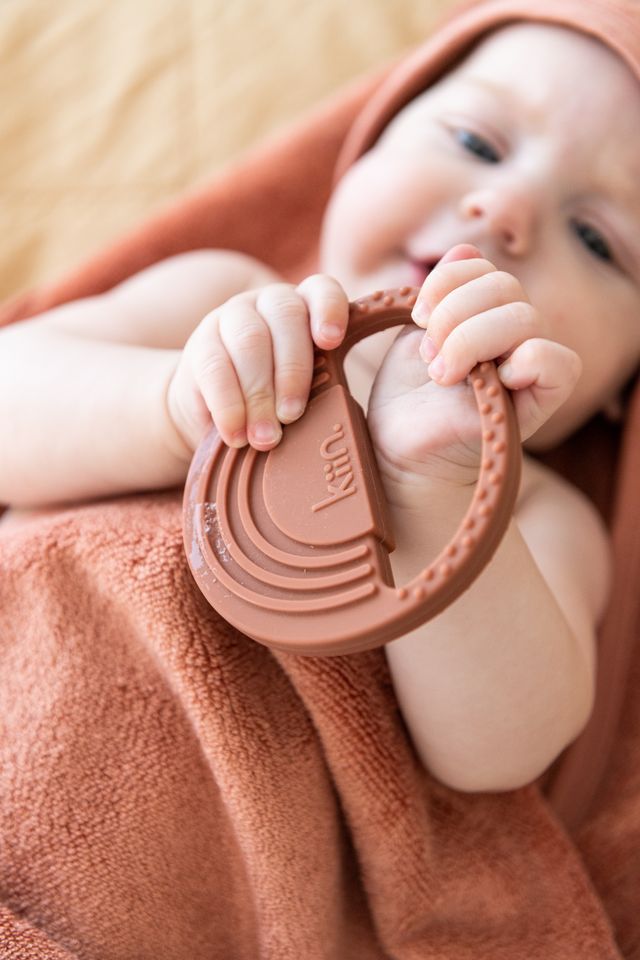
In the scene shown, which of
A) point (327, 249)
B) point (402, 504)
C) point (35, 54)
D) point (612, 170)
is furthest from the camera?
point (35, 54)

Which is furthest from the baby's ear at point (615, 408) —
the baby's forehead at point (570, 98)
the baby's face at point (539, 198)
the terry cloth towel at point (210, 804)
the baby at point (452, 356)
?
Result: the terry cloth towel at point (210, 804)

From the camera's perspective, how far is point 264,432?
2.32 feet

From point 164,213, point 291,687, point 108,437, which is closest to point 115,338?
point 108,437

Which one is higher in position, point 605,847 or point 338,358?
point 338,358

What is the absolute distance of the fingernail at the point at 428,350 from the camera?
2.25 feet

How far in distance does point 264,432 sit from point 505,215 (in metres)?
0.44

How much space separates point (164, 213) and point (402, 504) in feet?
2.58

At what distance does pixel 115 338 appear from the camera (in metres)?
1.07

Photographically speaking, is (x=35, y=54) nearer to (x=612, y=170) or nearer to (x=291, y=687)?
(x=612, y=170)

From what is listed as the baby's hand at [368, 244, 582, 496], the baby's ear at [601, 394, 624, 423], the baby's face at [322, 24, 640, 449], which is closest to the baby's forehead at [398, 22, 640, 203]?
the baby's face at [322, 24, 640, 449]

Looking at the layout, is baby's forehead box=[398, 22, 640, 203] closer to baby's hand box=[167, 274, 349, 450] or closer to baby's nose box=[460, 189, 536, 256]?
baby's nose box=[460, 189, 536, 256]

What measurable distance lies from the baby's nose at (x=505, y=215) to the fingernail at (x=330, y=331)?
34 cm

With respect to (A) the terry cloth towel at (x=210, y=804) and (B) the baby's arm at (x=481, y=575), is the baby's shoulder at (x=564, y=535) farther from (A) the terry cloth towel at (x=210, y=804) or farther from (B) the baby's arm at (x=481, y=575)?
(A) the terry cloth towel at (x=210, y=804)

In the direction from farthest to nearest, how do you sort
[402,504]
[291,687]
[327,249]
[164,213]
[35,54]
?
[35,54], [164,213], [327,249], [291,687], [402,504]
